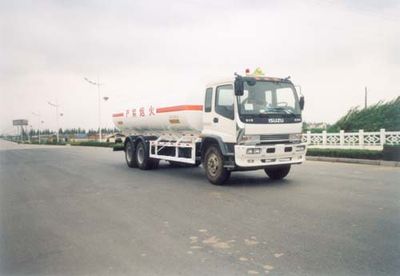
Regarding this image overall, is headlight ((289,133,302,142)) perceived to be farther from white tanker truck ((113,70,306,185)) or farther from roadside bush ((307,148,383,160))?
roadside bush ((307,148,383,160))

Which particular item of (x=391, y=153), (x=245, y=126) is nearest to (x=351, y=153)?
Result: (x=391, y=153)

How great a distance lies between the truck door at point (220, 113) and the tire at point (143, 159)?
409cm

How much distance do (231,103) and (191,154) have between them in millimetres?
2416

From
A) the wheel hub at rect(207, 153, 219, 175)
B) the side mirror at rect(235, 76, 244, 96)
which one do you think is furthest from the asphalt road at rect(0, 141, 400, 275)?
the side mirror at rect(235, 76, 244, 96)

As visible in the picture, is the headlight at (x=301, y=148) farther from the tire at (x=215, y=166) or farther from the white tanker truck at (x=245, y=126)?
the tire at (x=215, y=166)

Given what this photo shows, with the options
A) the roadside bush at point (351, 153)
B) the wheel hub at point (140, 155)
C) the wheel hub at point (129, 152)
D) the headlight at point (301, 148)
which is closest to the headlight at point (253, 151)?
the headlight at point (301, 148)

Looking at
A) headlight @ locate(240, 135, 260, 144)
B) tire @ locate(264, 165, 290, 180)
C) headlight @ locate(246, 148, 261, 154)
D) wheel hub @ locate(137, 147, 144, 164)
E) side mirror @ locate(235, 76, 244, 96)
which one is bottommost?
tire @ locate(264, 165, 290, 180)

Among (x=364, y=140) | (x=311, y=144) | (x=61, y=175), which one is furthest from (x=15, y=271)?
(x=311, y=144)

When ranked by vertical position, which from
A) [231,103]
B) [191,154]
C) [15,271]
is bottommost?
[15,271]

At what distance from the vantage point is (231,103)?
8781 millimetres

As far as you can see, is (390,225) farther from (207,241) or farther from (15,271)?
(15,271)

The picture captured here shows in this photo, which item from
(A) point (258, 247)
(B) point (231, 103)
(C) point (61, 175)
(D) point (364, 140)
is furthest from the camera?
(D) point (364, 140)

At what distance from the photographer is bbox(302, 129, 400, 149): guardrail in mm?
18922

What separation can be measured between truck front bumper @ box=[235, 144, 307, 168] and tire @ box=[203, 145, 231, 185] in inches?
23.8
